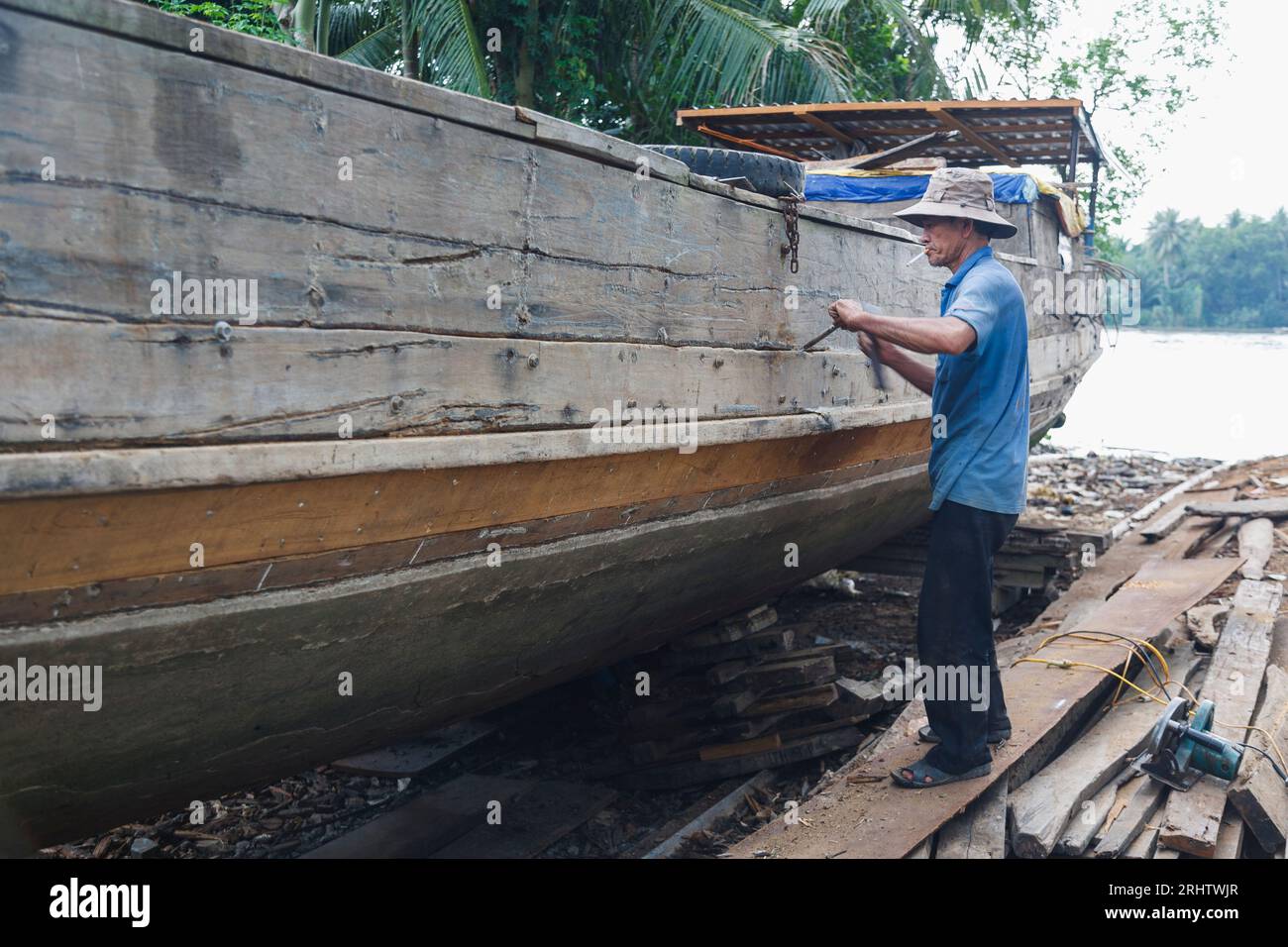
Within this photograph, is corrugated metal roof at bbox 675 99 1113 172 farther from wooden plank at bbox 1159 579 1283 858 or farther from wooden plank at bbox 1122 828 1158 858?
wooden plank at bbox 1122 828 1158 858

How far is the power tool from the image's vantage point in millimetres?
3502

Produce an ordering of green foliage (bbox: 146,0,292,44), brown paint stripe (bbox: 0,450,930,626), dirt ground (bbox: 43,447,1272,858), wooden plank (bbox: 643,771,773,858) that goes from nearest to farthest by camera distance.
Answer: brown paint stripe (bbox: 0,450,930,626) < wooden plank (bbox: 643,771,773,858) < dirt ground (bbox: 43,447,1272,858) < green foliage (bbox: 146,0,292,44)

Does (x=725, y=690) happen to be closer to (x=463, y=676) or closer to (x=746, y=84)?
(x=463, y=676)

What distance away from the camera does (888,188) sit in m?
5.94

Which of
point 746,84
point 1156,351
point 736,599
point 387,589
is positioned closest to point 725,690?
point 736,599

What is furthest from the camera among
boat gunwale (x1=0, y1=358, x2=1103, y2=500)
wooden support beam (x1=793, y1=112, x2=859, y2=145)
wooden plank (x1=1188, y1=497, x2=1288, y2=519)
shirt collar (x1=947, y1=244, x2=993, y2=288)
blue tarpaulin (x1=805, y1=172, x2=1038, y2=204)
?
wooden plank (x1=1188, y1=497, x2=1288, y2=519)

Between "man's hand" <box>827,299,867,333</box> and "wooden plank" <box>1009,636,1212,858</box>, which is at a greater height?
"man's hand" <box>827,299,867,333</box>

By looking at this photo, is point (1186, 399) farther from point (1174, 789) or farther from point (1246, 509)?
point (1174, 789)

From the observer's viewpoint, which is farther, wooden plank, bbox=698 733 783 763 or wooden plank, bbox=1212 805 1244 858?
wooden plank, bbox=698 733 783 763

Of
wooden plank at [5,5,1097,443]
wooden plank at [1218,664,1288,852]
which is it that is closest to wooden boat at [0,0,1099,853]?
wooden plank at [5,5,1097,443]

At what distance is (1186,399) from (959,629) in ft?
124

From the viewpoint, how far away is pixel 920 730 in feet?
13.1

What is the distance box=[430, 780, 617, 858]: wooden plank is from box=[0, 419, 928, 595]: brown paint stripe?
1709 millimetres

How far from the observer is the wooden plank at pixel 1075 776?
3.27 m
